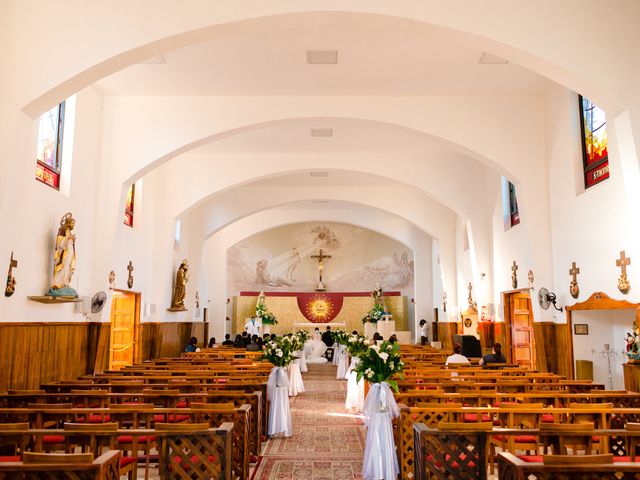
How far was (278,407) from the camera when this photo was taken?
8.03 meters

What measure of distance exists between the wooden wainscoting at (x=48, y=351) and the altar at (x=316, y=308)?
14342mm

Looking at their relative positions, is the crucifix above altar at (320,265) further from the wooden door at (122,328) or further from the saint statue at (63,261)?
the saint statue at (63,261)

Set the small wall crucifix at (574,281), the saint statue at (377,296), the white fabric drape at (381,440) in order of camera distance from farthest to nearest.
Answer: the saint statue at (377,296) → the small wall crucifix at (574,281) → the white fabric drape at (381,440)

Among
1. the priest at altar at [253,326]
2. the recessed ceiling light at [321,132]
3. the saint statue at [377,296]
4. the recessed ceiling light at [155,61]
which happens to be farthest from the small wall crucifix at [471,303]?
the recessed ceiling light at [155,61]

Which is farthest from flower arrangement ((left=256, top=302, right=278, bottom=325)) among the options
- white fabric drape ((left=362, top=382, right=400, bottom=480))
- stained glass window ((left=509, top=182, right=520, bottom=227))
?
white fabric drape ((left=362, top=382, right=400, bottom=480))

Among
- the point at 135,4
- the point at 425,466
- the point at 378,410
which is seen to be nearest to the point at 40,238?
the point at 135,4

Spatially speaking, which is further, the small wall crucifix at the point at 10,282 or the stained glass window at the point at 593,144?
the stained glass window at the point at 593,144

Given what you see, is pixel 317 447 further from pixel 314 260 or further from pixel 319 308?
pixel 314 260

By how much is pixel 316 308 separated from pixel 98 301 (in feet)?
52.1

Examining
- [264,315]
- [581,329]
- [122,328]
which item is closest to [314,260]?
[264,315]

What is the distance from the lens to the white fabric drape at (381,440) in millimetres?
5629

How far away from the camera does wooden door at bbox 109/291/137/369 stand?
13.0 m

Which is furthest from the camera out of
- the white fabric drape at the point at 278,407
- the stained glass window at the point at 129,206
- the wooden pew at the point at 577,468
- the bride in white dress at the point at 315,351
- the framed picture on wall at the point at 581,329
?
the bride in white dress at the point at 315,351

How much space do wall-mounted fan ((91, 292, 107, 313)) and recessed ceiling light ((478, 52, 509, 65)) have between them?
7628mm
